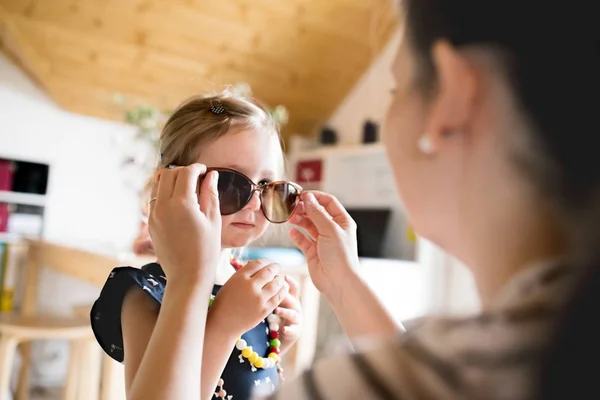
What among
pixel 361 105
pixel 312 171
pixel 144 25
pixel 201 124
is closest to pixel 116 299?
pixel 201 124

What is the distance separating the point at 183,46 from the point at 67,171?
1.01 metres

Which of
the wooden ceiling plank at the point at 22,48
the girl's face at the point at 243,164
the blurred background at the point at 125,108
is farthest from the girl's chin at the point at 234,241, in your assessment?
the wooden ceiling plank at the point at 22,48

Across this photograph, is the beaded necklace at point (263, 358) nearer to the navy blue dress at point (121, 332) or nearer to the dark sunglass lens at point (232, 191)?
the navy blue dress at point (121, 332)

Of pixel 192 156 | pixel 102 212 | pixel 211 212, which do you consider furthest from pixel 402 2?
pixel 102 212

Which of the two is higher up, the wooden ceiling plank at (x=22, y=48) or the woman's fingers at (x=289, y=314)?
the wooden ceiling plank at (x=22, y=48)

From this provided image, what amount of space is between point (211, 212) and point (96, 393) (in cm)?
158

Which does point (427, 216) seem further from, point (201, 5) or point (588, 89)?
point (201, 5)

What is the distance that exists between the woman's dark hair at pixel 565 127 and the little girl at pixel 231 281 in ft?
1.51

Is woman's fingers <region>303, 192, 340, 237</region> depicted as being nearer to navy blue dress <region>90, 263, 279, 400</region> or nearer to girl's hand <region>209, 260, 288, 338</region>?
girl's hand <region>209, 260, 288, 338</region>

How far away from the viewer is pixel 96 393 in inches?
75.1

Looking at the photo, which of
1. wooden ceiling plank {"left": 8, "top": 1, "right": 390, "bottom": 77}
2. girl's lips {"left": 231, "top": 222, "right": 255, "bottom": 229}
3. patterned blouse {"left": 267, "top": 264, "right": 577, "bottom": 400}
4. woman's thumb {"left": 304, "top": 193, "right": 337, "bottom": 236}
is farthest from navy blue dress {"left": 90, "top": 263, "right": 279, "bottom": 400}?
wooden ceiling plank {"left": 8, "top": 1, "right": 390, "bottom": 77}

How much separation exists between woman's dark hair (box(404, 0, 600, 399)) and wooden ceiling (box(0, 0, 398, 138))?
2.58 m

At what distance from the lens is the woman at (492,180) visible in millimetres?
263

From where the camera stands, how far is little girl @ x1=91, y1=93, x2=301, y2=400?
68 cm
